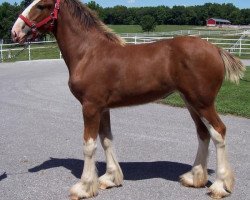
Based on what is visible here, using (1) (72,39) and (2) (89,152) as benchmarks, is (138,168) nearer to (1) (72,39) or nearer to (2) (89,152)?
(2) (89,152)

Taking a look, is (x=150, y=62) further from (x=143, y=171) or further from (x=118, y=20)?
(x=118, y=20)

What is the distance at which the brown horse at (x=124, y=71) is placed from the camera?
450 cm

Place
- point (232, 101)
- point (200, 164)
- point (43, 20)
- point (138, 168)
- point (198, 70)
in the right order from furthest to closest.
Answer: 1. point (232, 101)
2. point (138, 168)
3. point (200, 164)
4. point (43, 20)
5. point (198, 70)

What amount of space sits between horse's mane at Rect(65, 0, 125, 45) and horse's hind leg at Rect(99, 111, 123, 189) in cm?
92

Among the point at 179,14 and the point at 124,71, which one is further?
the point at 179,14

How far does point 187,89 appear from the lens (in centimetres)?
451

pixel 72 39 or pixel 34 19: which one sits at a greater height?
pixel 34 19

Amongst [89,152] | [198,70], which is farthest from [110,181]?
[198,70]

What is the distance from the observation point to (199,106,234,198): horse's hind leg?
4523 mm

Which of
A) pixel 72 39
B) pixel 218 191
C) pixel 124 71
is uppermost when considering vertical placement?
pixel 72 39

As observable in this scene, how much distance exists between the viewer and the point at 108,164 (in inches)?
196

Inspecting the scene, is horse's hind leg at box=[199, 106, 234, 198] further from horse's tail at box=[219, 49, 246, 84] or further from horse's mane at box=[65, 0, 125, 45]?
horse's mane at box=[65, 0, 125, 45]

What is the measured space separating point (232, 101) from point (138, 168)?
5303 mm

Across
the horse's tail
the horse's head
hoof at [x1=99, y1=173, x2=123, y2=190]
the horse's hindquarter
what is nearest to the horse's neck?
the horse's head
